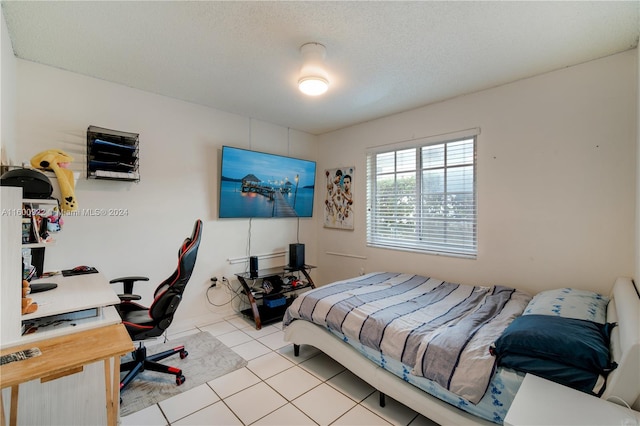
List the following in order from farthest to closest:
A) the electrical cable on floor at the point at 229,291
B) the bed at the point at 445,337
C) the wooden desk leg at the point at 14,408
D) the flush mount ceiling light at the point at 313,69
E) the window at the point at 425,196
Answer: the electrical cable on floor at the point at 229,291 < the window at the point at 425,196 < the flush mount ceiling light at the point at 313,69 < the bed at the point at 445,337 < the wooden desk leg at the point at 14,408

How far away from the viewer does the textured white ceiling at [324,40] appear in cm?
174

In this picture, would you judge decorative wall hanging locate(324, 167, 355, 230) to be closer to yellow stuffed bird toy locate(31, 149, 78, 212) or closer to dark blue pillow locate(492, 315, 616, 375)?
dark blue pillow locate(492, 315, 616, 375)

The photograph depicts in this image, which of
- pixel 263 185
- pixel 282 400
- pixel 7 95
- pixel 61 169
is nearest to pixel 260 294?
pixel 263 185

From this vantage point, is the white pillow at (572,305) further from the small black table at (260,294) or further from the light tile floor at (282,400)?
the small black table at (260,294)

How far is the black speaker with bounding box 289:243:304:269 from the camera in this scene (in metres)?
3.95

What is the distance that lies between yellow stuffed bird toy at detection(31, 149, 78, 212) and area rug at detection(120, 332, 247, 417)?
139 cm

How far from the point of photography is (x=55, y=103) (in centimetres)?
248

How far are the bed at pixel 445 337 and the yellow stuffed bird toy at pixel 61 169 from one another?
1.96 m

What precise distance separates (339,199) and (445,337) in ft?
8.98

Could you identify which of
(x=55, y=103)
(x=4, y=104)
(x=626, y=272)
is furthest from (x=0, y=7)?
(x=626, y=272)

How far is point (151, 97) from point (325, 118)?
203cm

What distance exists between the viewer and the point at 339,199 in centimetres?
428

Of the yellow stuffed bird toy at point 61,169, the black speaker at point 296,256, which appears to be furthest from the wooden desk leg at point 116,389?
the black speaker at point 296,256

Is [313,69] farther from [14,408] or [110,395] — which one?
[14,408]
